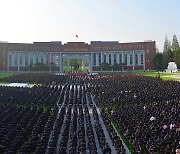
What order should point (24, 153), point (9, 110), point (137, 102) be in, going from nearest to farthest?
point (24, 153)
point (9, 110)
point (137, 102)

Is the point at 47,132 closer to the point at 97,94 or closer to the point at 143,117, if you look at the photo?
the point at 143,117

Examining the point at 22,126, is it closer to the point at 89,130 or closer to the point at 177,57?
the point at 89,130

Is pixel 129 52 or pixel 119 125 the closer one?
pixel 119 125

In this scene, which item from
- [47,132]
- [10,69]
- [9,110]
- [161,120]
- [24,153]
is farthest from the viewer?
[10,69]

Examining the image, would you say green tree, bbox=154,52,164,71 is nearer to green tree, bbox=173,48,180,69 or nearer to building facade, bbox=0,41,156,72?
building facade, bbox=0,41,156,72

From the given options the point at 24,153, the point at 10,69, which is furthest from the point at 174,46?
the point at 24,153

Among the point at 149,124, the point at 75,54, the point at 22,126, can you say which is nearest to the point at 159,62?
the point at 75,54

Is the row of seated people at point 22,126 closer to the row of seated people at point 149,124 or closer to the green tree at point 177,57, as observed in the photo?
the row of seated people at point 149,124

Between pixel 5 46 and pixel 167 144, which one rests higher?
pixel 5 46

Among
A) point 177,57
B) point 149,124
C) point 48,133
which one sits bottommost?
point 48,133

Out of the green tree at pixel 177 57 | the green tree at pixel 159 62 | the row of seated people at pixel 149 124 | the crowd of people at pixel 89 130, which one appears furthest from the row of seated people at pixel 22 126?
the green tree at pixel 159 62
